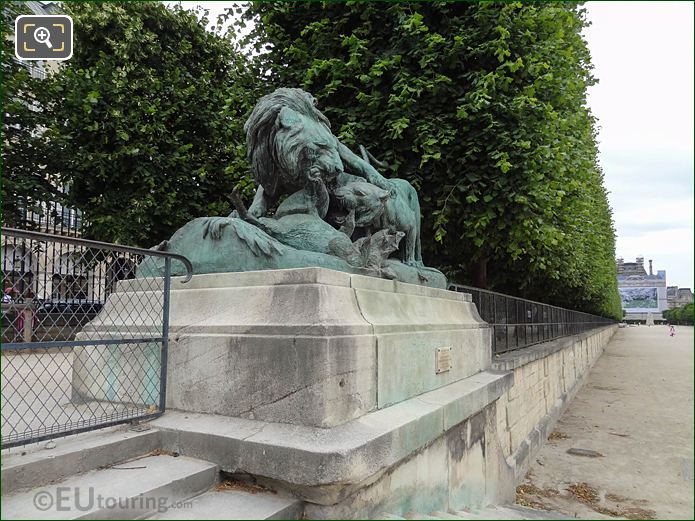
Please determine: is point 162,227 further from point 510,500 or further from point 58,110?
point 510,500

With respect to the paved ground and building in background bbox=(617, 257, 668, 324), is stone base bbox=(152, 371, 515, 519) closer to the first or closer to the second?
the paved ground

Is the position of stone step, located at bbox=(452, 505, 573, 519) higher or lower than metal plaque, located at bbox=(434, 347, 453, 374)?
lower

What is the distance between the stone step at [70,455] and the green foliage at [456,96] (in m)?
5.52

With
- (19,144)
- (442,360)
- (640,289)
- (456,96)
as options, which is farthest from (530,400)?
(640,289)

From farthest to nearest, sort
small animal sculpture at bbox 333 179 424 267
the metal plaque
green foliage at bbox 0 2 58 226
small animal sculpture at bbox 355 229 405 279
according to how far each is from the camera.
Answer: green foliage at bbox 0 2 58 226 → small animal sculpture at bbox 333 179 424 267 → the metal plaque → small animal sculpture at bbox 355 229 405 279

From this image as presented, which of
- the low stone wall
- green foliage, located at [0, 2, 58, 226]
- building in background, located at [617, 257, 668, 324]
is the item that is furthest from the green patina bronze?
building in background, located at [617, 257, 668, 324]

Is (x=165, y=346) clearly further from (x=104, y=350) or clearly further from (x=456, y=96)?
(x=456, y=96)

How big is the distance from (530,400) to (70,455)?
740 centimetres

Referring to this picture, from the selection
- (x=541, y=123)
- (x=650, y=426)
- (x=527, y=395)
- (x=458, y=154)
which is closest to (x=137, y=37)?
(x=458, y=154)

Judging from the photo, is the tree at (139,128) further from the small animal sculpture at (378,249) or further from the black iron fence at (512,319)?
the small animal sculpture at (378,249)

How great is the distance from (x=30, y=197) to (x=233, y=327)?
8.53m

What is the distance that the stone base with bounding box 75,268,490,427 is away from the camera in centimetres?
280

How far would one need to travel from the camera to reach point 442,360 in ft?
14.1

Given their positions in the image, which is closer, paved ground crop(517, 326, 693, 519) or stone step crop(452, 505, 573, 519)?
stone step crop(452, 505, 573, 519)
